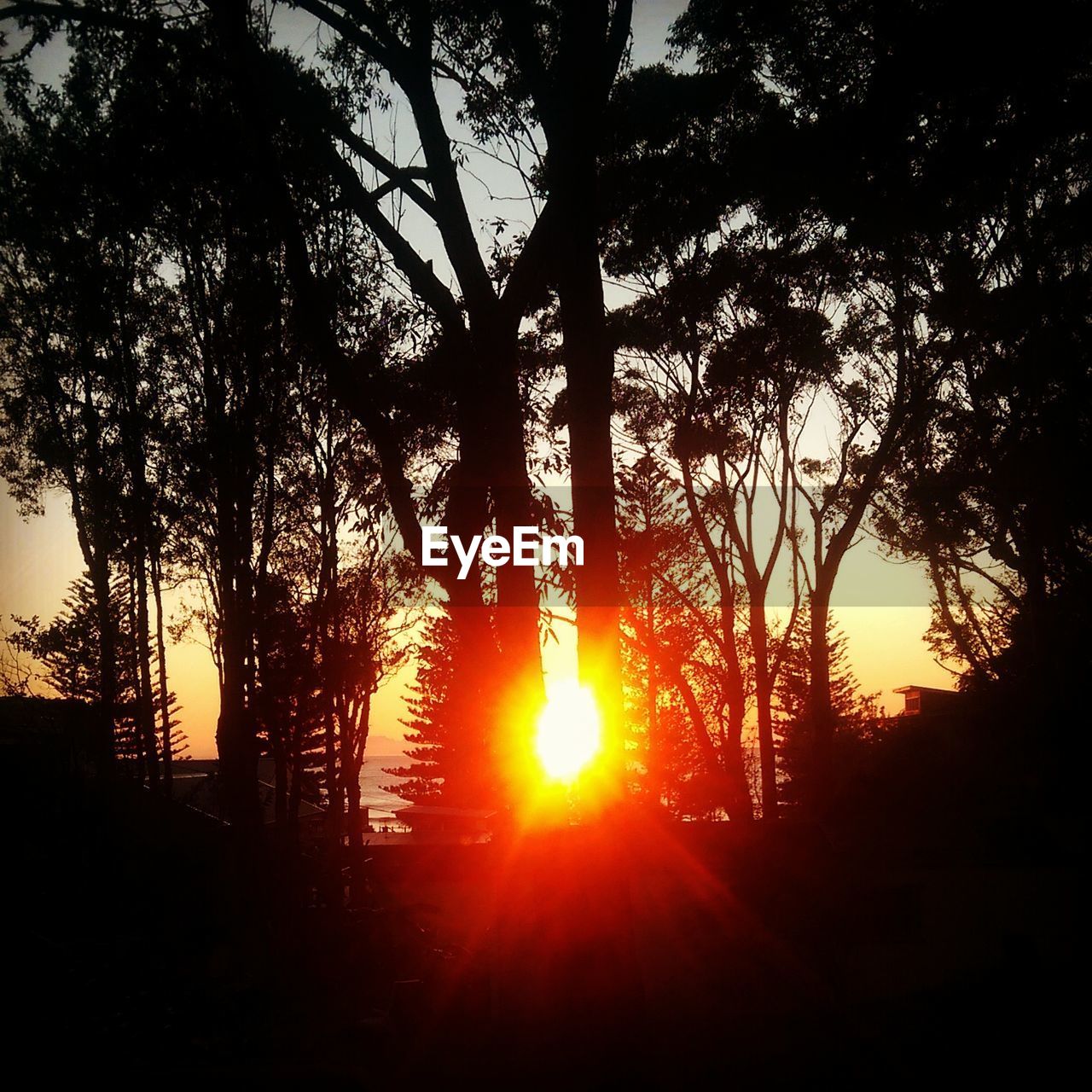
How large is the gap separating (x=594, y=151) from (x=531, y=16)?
8.71ft

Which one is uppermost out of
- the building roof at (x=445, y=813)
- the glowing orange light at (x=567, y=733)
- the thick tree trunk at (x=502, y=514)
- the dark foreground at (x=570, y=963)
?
the thick tree trunk at (x=502, y=514)

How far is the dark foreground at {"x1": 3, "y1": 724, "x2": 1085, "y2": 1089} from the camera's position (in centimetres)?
614

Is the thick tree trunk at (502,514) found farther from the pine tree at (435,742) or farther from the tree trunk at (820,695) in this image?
the pine tree at (435,742)

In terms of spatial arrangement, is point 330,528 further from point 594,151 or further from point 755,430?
point 594,151

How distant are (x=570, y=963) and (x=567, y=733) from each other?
9.62 ft

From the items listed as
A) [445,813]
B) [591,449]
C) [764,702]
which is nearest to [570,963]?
[591,449]

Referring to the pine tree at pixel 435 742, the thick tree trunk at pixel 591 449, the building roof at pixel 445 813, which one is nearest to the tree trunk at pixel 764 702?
the thick tree trunk at pixel 591 449

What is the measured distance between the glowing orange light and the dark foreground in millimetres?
636

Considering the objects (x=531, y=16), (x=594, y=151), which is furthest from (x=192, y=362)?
(x=594, y=151)

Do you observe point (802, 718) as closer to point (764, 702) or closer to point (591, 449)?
point (764, 702)

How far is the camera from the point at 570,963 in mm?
6391

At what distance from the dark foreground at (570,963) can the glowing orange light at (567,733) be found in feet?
2.09

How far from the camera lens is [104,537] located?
21.8 meters

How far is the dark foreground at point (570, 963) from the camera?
20.2ft
